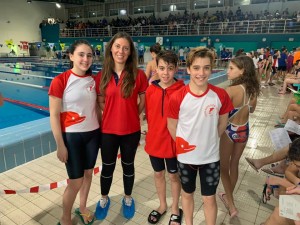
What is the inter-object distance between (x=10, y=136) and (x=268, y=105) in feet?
19.7

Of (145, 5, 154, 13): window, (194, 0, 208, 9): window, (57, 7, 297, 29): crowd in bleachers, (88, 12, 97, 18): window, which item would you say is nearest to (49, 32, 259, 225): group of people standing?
(57, 7, 297, 29): crowd in bleachers

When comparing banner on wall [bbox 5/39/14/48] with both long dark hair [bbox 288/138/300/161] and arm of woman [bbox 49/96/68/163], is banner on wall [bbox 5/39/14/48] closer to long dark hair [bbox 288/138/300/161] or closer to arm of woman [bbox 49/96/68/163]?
arm of woman [bbox 49/96/68/163]

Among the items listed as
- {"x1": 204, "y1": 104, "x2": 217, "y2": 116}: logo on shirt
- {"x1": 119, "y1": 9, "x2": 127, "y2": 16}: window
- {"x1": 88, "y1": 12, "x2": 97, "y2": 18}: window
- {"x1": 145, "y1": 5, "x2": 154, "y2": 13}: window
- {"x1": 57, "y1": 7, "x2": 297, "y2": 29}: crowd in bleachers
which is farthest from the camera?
{"x1": 88, "y1": 12, "x2": 97, "y2": 18}: window

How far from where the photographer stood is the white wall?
23587mm

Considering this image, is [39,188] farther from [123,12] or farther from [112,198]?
[123,12]

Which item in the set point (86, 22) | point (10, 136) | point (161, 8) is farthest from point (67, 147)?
point (86, 22)

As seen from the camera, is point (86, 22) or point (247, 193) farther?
Result: point (86, 22)

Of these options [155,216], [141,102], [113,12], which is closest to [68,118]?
[141,102]

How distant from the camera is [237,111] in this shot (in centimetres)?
204

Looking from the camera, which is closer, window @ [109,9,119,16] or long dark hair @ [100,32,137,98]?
long dark hair @ [100,32,137,98]

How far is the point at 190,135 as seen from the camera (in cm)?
166

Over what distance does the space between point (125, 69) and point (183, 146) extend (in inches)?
30.4

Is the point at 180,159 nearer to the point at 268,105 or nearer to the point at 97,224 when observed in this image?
the point at 97,224

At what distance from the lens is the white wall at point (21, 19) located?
23587mm
